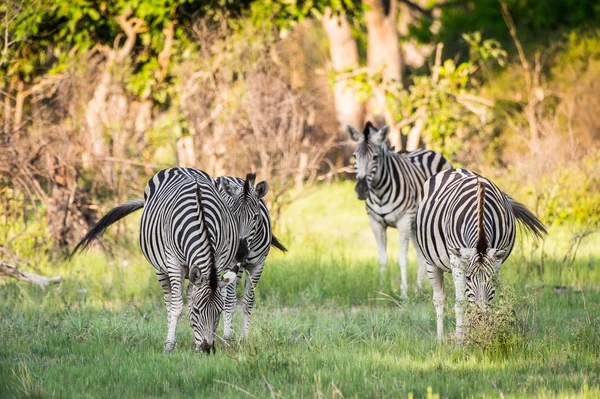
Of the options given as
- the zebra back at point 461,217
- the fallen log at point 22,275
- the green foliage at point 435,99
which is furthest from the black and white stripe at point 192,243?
the green foliage at point 435,99

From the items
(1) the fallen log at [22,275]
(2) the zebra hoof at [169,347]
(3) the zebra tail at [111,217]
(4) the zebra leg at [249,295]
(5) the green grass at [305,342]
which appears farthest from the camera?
(1) the fallen log at [22,275]

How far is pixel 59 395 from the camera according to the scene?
6.20 metres

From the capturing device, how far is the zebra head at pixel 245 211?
8.13 meters

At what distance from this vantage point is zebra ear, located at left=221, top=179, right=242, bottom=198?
8.26 m

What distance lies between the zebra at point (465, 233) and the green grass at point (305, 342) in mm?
232

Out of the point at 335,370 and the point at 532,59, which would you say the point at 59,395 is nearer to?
the point at 335,370

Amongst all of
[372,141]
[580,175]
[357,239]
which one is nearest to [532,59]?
[580,175]

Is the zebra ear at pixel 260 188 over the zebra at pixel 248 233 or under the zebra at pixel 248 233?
over

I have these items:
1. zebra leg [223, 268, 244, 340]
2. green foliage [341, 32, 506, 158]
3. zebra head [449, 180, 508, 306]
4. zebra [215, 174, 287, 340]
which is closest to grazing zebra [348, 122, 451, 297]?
zebra [215, 174, 287, 340]

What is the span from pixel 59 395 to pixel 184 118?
10073 mm

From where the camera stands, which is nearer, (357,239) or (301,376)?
(301,376)

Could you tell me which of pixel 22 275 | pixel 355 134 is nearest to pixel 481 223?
pixel 355 134

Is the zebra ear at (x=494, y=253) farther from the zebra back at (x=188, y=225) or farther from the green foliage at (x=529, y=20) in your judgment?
the green foliage at (x=529, y=20)

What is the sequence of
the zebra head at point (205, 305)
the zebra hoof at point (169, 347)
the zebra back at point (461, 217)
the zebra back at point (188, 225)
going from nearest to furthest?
the zebra head at point (205, 305) → the zebra back at point (461, 217) → the zebra back at point (188, 225) → the zebra hoof at point (169, 347)
